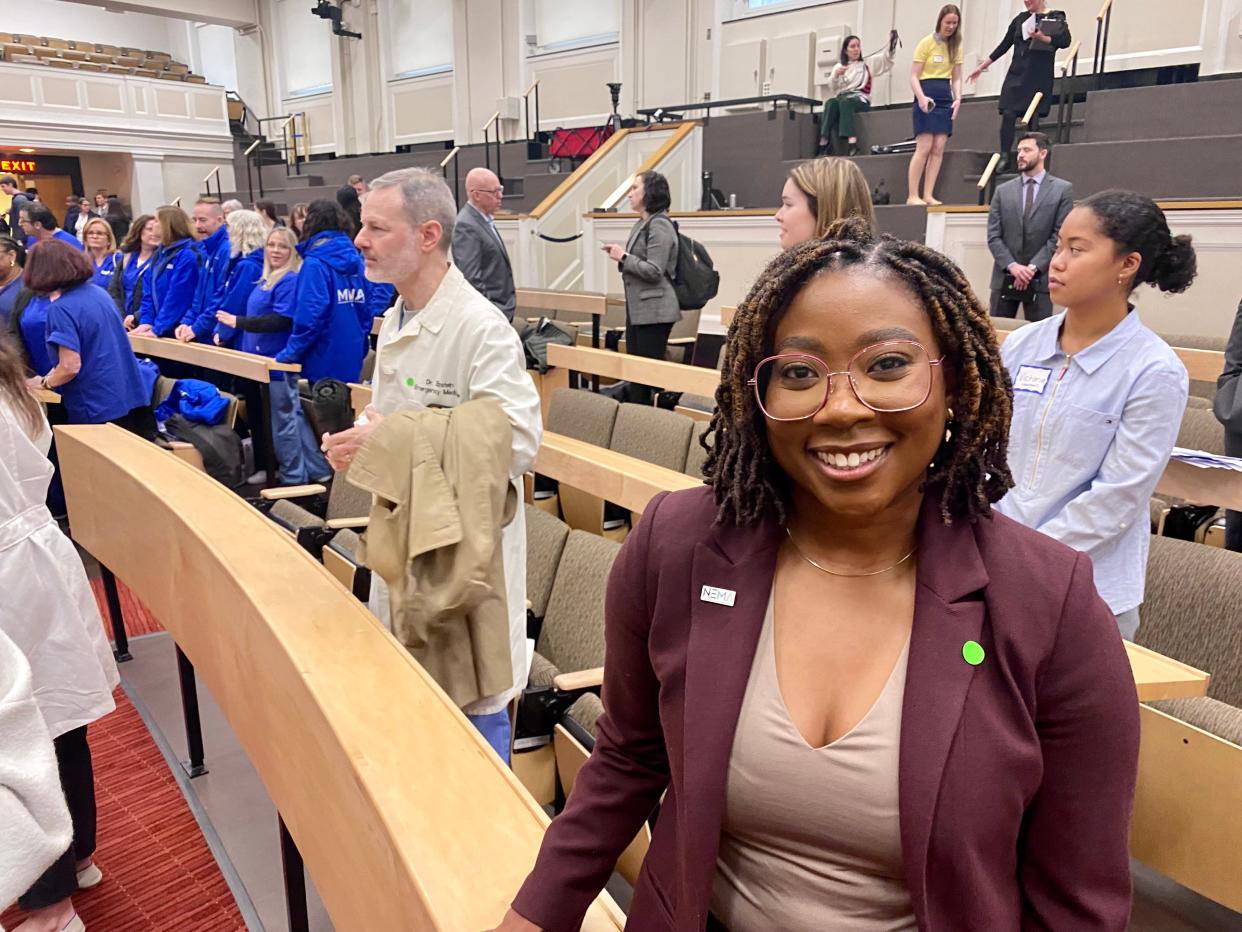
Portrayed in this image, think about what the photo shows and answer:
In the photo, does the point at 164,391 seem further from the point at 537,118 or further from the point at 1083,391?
the point at 537,118

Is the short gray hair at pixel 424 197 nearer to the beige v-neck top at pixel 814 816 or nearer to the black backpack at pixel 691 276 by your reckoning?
the beige v-neck top at pixel 814 816

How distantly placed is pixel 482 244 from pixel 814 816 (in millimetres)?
4236

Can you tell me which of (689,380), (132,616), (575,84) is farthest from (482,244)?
(575,84)

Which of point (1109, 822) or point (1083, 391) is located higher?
point (1083, 391)

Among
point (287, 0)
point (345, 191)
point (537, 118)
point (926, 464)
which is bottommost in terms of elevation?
point (926, 464)

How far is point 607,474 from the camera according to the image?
115 inches

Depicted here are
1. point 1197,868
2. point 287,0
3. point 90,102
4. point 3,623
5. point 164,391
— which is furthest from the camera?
point 287,0

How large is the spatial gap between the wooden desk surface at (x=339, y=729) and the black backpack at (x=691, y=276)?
296 cm

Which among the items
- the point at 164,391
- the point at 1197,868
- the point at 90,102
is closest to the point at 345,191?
the point at 164,391

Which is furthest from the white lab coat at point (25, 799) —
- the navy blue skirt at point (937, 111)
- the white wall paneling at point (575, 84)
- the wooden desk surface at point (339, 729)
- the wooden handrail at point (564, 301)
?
the white wall paneling at point (575, 84)

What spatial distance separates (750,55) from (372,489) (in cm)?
1181

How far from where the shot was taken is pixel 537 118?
13.7 m

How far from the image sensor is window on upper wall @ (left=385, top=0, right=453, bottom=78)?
15141 millimetres

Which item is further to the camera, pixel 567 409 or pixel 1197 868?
pixel 567 409
